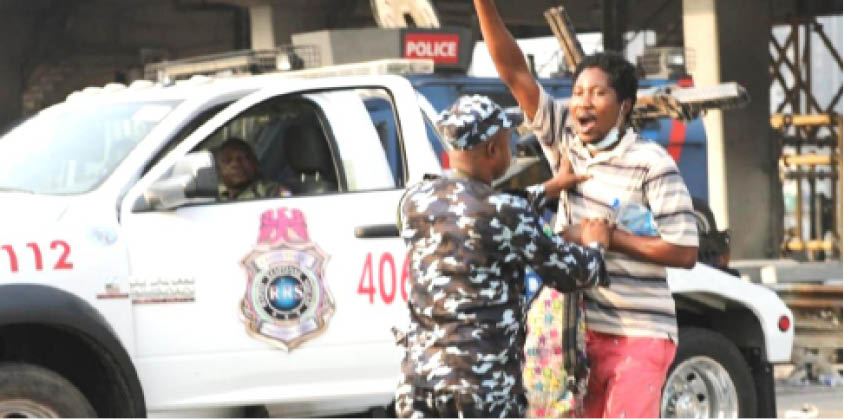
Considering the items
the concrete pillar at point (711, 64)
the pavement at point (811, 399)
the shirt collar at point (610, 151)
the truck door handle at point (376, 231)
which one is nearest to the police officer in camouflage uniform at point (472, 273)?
the shirt collar at point (610, 151)

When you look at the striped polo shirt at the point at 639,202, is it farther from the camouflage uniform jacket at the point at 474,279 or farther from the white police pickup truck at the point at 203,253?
the white police pickup truck at the point at 203,253

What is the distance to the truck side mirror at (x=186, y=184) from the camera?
24.6ft

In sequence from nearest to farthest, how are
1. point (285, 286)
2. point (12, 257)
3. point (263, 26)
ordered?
1. point (12, 257)
2. point (285, 286)
3. point (263, 26)

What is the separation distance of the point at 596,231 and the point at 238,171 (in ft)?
11.3

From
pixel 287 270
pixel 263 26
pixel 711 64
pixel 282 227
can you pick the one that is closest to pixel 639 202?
pixel 287 270

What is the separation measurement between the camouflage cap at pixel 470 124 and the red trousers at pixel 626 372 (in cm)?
73

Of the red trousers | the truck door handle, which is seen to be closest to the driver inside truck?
the truck door handle

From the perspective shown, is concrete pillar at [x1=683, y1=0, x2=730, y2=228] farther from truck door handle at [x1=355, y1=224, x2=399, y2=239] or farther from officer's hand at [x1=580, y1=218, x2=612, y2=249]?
officer's hand at [x1=580, y1=218, x2=612, y2=249]

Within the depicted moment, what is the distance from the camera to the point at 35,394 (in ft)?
23.2

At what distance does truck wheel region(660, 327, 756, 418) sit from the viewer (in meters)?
8.98

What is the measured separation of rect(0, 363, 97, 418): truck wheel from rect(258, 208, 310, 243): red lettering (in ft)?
3.37

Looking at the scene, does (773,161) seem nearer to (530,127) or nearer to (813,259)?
(813,259)

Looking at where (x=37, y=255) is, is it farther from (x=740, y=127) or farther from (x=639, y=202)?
(x=740, y=127)

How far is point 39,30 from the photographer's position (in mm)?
33000
